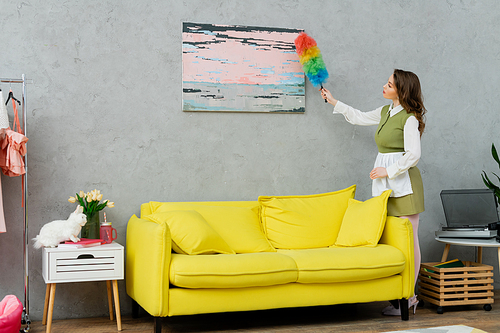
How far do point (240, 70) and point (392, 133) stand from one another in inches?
48.4

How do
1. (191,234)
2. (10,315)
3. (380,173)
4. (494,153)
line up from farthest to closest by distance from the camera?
(494,153)
(380,173)
(191,234)
(10,315)

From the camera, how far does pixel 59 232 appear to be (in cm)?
288

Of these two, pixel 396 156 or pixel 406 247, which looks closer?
pixel 406 247

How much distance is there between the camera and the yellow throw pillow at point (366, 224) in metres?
3.13

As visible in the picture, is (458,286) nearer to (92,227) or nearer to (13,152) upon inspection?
(92,227)

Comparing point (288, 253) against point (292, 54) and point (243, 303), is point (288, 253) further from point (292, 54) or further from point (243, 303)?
point (292, 54)

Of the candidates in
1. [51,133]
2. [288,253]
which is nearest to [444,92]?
[288,253]

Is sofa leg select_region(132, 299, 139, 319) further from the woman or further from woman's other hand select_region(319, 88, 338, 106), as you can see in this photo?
woman's other hand select_region(319, 88, 338, 106)

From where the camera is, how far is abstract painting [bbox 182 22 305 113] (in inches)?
139

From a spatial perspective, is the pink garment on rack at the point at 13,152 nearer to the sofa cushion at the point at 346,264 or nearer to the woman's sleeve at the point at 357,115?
the sofa cushion at the point at 346,264

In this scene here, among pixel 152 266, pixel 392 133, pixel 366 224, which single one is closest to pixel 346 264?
pixel 366 224

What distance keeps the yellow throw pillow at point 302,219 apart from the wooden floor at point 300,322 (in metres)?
0.49

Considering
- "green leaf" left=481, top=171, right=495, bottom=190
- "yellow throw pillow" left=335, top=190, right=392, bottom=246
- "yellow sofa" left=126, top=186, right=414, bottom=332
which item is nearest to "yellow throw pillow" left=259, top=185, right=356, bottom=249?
"yellow sofa" left=126, top=186, right=414, bottom=332

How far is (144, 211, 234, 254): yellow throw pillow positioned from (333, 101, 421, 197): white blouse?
4.04ft
